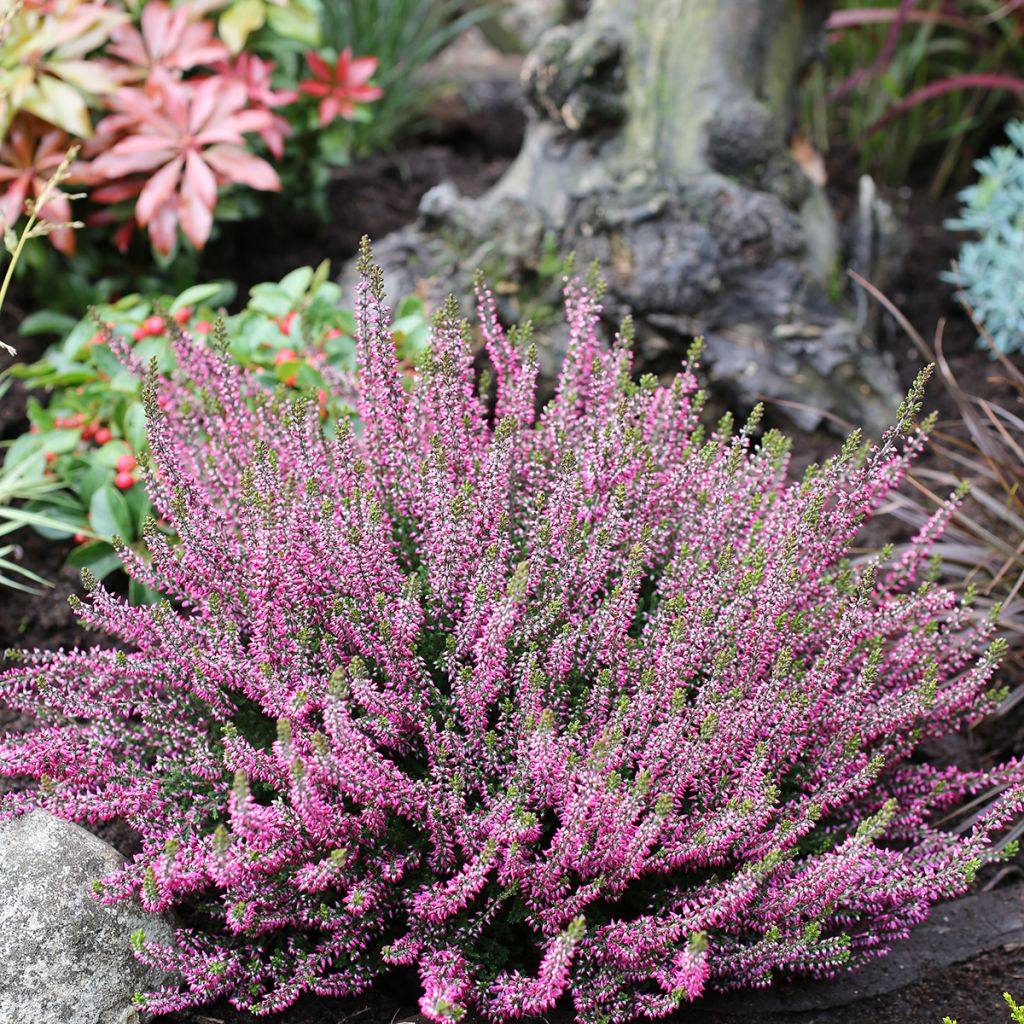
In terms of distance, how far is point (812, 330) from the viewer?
3.91m

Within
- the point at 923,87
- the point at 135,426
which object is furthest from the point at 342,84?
the point at 923,87

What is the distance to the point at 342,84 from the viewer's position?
456 centimetres

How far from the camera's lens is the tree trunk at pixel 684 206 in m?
3.86

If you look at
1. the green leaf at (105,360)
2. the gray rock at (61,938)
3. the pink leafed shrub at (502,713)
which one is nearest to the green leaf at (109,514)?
the green leaf at (105,360)

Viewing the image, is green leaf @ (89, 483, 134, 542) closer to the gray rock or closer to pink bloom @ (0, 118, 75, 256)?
the gray rock

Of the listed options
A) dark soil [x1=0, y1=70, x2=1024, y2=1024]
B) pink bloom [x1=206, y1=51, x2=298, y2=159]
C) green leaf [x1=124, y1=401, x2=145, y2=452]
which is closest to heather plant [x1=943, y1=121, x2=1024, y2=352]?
dark soil [x1=0, y1=70, x2=1024, y2=1024]

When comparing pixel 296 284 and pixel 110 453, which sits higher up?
pixel 296 284

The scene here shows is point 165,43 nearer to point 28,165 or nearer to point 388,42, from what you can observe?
point 28,165

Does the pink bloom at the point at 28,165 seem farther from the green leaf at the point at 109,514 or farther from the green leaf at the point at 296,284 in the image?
the green leaf at the point at 109,514

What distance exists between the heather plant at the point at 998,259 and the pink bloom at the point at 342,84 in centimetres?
241

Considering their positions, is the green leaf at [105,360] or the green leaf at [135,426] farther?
the green leaf at [105,360]

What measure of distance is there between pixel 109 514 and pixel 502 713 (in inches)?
58.8

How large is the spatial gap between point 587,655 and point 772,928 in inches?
23.6

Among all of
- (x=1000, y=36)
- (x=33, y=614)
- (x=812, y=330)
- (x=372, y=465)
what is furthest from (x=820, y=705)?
(x=1000, y=36)
